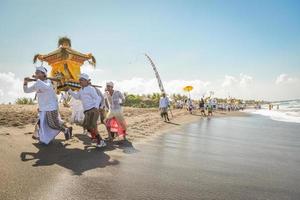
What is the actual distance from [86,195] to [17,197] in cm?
78

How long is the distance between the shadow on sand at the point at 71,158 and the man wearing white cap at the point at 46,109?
0.33 meters

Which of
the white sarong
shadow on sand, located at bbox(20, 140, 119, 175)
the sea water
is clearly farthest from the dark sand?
the sea water

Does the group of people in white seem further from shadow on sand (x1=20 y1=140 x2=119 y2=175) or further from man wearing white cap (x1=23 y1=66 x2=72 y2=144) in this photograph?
shadow on sand (x1=20 y1=140 x2=119 y2=175)

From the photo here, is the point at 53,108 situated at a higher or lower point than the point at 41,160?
higher

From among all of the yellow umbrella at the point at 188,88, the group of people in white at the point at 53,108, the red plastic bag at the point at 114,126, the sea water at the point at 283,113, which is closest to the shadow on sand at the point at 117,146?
the group of people in white at the point at 53,108

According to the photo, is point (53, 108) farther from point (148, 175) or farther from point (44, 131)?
point (148, 175)

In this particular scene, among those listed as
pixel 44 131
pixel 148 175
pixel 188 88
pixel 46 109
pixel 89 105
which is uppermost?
pixel 188 88

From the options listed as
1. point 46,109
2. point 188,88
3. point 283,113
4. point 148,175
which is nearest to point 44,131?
point 46,109

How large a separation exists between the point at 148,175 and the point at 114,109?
3.99 metres

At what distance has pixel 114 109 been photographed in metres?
7.87

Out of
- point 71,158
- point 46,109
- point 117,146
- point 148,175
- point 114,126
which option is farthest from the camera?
point 114,126

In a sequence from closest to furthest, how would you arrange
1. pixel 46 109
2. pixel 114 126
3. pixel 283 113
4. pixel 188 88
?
pixel 46 109
pixel 114 126
pixel 188 88
pixel 283 113

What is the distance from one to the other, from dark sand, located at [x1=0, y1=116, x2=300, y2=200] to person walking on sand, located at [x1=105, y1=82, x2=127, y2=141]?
65.6 inches

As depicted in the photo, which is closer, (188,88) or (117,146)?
(117,146)
